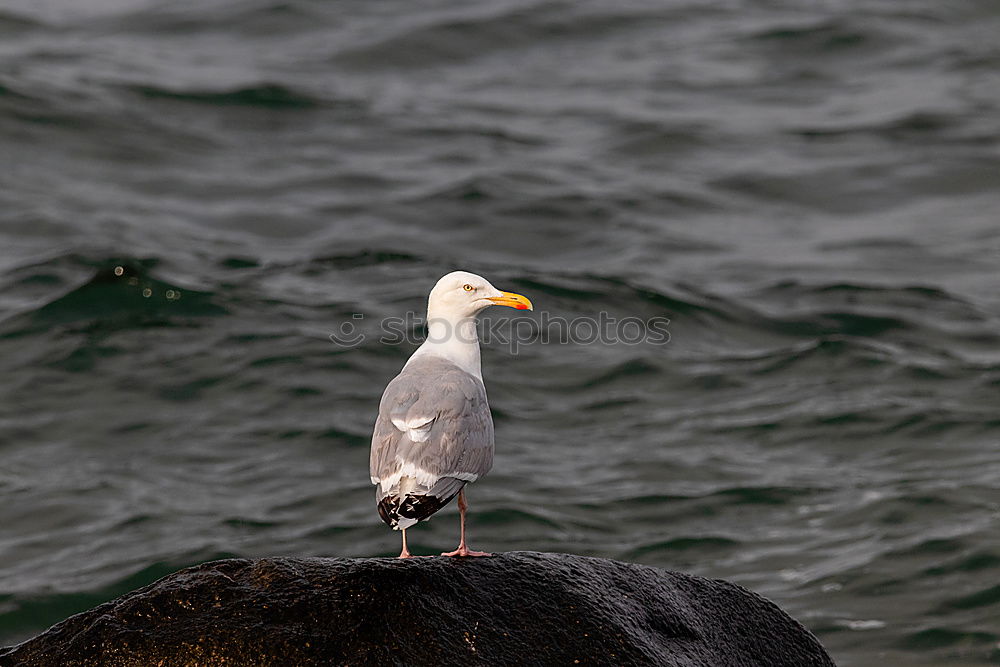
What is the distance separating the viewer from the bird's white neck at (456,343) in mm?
6074

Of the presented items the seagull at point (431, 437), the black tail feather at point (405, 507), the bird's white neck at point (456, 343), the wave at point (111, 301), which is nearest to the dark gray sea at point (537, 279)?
the wave at point (111, 301)

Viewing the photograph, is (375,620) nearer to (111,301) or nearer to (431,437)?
(431,437)

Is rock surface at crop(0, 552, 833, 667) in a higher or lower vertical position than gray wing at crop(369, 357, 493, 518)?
lower

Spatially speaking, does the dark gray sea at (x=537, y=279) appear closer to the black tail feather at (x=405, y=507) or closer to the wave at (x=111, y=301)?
the wave at (x=111, y=301)

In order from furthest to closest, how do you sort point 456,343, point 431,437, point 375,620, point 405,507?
1. point 456,343
2. point 431,437
3. point 405,507
4. point 375,620

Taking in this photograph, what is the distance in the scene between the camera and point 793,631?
5805 mm

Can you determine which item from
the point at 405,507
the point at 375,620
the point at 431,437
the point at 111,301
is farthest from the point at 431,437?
the point at 111,301

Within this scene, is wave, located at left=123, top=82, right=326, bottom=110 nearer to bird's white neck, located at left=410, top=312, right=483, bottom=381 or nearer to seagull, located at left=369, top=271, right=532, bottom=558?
bird's white neck, located at left=410, top=312, right=483, bottom=381

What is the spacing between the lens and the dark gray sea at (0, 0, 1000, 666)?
9.83 metres

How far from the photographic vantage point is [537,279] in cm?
1340

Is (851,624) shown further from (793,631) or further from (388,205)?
(388,205)

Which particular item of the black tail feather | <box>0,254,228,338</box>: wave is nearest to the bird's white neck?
the black tail feather

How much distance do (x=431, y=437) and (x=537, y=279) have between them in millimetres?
8200

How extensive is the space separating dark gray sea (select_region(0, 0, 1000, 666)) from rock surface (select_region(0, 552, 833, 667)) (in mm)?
3845
